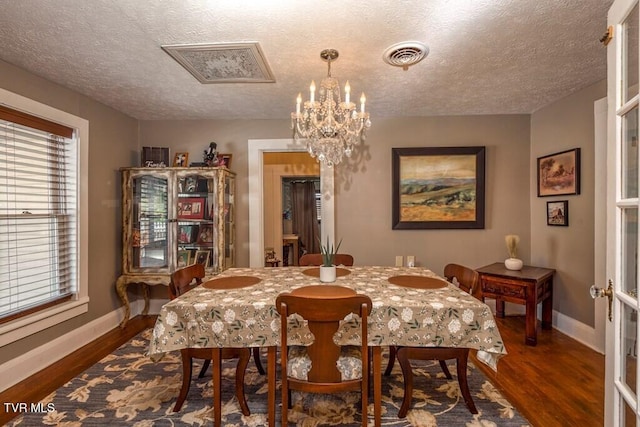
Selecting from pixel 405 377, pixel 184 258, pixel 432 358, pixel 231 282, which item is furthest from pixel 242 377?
pixel 184 258

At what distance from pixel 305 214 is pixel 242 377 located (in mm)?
4934

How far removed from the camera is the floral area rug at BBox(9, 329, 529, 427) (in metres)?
1.76

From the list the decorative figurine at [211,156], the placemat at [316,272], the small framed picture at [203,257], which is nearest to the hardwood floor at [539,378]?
the small framed picture at [203,257]

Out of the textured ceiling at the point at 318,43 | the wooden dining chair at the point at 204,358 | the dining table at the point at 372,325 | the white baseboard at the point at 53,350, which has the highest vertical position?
the textured ceiling at the point at 318,43

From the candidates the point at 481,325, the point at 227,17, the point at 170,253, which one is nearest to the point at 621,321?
the point at 481,325

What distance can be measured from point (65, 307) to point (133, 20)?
2369 mm

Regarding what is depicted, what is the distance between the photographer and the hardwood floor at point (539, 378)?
6.01 ft

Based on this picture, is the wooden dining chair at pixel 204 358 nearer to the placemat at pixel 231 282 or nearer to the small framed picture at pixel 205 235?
the placemat at pixel 231 282

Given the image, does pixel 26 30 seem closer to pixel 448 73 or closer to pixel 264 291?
pixel 264 291

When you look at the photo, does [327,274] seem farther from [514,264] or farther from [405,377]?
[514,264]

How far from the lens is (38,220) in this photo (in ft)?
7.91

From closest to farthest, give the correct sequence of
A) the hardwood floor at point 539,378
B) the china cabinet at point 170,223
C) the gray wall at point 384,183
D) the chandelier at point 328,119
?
the hardwood floor at point 539,378
the chandelier at point 328,119
the gray wall at point 384,183
the china cabinet at point 170,223

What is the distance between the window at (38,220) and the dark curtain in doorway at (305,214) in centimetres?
417

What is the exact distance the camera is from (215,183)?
10.4 feet
